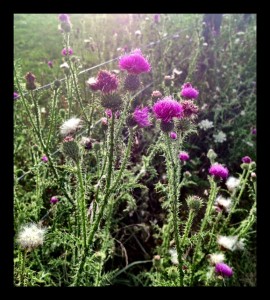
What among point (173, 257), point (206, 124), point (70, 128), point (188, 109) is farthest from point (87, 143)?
point (206, 124)

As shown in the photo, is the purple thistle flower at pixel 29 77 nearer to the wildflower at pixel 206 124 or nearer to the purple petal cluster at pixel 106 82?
the purple petal cluster at pixel 106 82

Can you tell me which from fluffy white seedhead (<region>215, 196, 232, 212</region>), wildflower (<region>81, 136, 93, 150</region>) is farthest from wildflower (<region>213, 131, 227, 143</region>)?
wildflower (<region>81, 136, 93, 150</region>)

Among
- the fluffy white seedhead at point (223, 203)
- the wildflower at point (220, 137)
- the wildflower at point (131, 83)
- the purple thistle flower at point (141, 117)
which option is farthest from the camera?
the wildflower at point (220, 137)

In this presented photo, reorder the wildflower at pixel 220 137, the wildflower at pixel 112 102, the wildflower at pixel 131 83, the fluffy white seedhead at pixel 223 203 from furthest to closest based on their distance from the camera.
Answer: the wildflower at pixel 220 137 < the fluffy white seedhead at pixel 223 203 < the wildflower at pixel 131 83 < the wildflower at pixel 112 102

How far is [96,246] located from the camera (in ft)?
7.63

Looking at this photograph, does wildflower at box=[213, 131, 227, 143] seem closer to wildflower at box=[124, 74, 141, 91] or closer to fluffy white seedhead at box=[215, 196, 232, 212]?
fluffy white seedhead at box=[215, 196, 232, 212]

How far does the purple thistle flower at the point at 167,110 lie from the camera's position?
1593 mm

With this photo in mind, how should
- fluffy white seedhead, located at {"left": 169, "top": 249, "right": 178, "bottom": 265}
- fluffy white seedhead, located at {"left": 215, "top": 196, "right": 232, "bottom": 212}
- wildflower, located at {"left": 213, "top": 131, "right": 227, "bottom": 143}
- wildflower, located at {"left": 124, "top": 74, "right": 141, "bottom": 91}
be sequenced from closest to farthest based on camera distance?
1. wildflower, located at {"left": 124, "top": 74, "right": 141, "bottom": 91}
2. fluffy white seedhead, located at {"left": 169, "top": 249, "right": 178, "bottom": 265}
3. fluffy white seedhead, located at {"left": 215, "top": 196, "right": 232, "bottom": 212}
4. wildflower, located at {"left": 213, "top": 131, "right": 227, "bottom": 143}

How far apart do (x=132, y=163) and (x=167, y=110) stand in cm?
47

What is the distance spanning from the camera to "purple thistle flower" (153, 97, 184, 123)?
159 cm

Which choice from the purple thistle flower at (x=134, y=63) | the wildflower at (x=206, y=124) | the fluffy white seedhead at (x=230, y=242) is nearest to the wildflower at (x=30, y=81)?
the purple thistle flower at (x=134, y=63)
